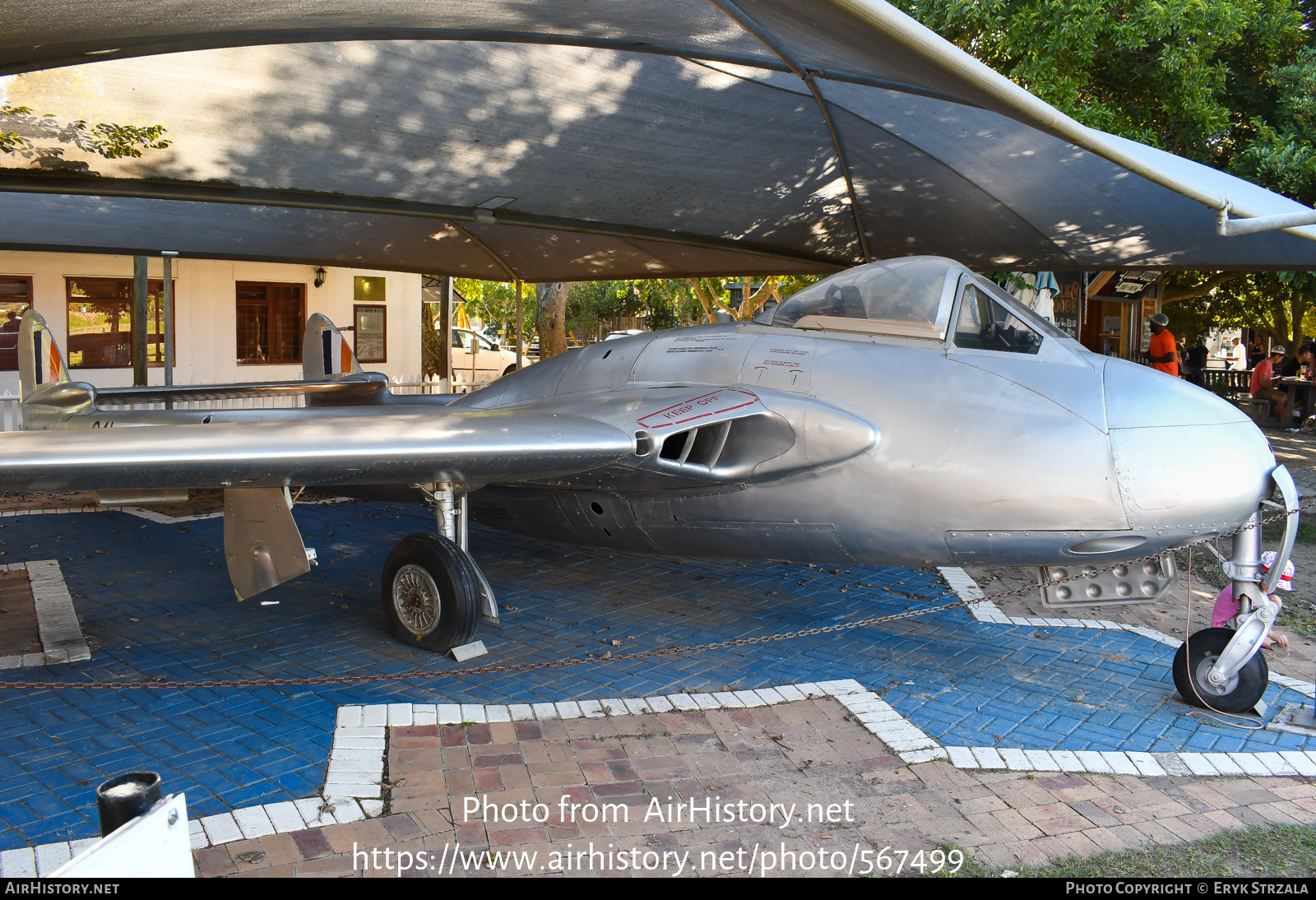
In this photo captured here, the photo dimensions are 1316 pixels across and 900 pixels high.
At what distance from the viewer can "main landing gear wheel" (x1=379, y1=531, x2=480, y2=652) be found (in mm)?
6191

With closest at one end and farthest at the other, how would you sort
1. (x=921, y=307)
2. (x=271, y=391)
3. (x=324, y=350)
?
(x=921, y=307) → (x=271, y=391) → (x=324, y=350)

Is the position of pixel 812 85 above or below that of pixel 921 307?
above

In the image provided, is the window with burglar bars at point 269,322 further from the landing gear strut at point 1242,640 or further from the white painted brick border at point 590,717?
the landing gear strut at point 1242,640

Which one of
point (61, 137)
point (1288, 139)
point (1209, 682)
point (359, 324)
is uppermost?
point (1288, 139)

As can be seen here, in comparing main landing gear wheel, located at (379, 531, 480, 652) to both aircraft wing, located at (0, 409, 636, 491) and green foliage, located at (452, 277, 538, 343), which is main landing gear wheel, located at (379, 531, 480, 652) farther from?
green foliage, located at (452, 277, 538, 343)

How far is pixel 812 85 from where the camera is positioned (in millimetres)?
7574

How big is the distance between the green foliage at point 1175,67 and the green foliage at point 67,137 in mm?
10397

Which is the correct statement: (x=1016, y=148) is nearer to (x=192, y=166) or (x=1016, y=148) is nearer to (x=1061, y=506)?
(x=1061, y=506)

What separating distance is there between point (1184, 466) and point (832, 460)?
190 cm

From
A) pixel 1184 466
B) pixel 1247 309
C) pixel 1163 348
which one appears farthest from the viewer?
pixel 1247 309

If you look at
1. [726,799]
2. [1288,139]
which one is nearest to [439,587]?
[726,799]

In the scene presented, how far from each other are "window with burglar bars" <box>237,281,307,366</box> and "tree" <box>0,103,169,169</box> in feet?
32.8

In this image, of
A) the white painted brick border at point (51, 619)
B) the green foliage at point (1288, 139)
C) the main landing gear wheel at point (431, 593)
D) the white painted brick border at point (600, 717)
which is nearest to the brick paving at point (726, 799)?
the white painted brick border at point (600, 717)

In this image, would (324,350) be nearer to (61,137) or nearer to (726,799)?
(61,137)
